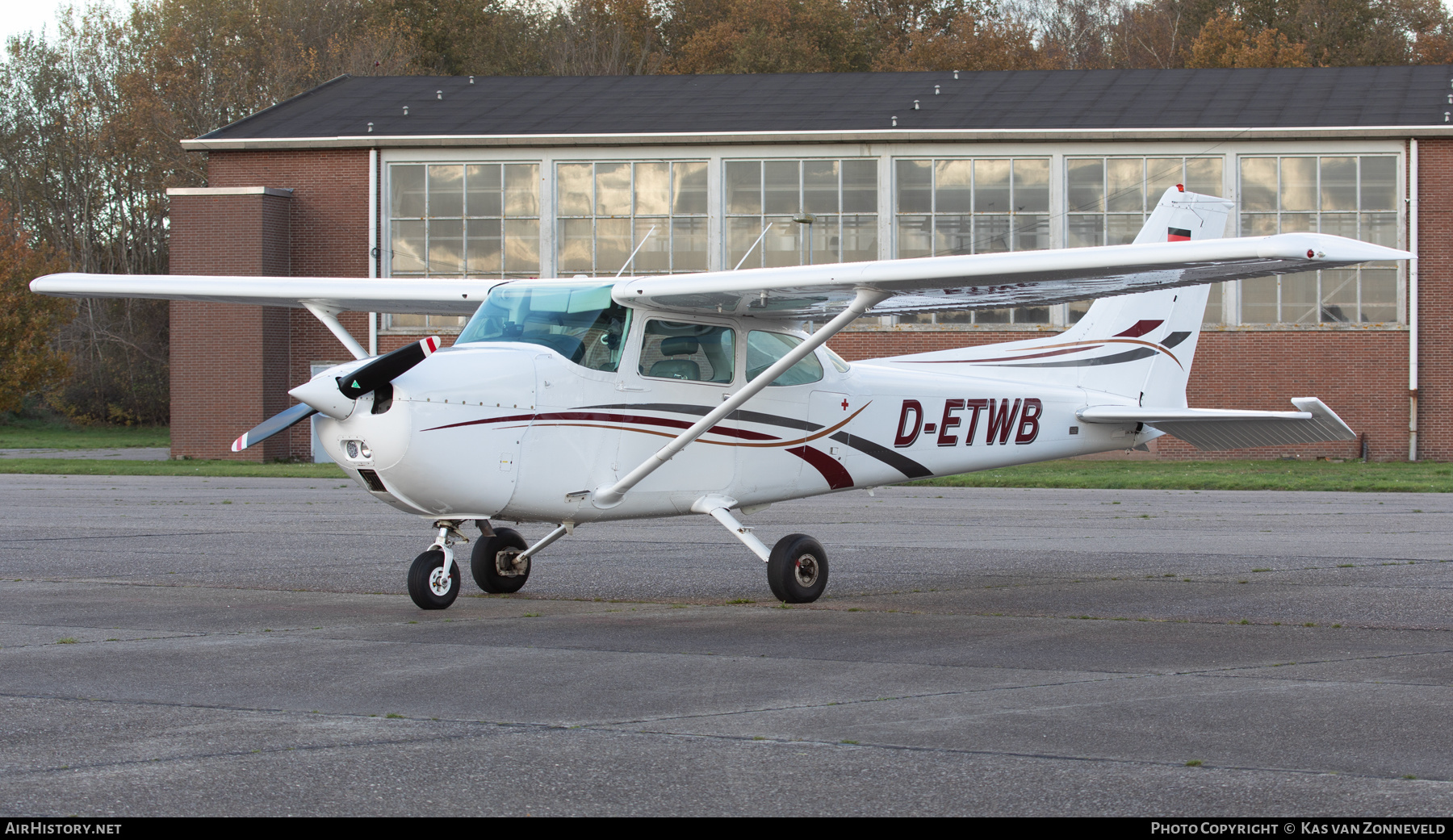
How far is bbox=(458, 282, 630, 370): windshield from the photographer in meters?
9.56

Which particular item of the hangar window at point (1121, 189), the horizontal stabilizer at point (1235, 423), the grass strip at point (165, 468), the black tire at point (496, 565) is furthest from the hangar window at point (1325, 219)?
the black tire at point (496, 565)

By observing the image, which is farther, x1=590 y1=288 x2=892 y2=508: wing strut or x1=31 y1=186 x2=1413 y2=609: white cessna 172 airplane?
x1=590 y1=288 x2=892 y2=508: wing strut

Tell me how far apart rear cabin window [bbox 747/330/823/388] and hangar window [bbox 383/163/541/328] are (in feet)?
85.5

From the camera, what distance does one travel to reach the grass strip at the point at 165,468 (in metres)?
29.0

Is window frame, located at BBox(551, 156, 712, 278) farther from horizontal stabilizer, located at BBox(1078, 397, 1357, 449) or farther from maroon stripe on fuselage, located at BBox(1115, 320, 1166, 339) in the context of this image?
horizontal stabilizer, located at BBox(1078, 397, 1357, 449)

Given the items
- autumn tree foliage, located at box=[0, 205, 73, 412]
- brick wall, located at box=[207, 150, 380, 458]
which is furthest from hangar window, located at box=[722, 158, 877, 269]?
autumn tree foliage, located at box=[0, 205, 73, 412]

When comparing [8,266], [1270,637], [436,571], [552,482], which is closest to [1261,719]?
[1270,637]

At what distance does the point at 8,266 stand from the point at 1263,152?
39.3 meters

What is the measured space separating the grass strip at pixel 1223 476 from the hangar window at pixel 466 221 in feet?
47.8

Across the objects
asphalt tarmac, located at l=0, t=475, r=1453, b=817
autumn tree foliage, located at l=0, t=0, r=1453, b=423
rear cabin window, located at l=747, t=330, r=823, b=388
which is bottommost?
asphalt tarmac, located at l=0, t=475, r=1453, b=817

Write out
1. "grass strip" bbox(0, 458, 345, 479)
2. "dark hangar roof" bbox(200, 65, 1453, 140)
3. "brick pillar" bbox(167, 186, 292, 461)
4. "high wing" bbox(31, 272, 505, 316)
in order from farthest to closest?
"brick pillar" bbox(167, 186, 292, 461), "dark hangar roof" bbox(200, 65, 1453, 140), "grass strip" bbox(0, 458, 345, 479), "high wing" bbox(31, 272, 505, 316)

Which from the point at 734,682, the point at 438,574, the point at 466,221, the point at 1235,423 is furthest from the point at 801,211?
the point at 734,682

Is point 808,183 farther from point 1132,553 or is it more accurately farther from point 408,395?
point 408,395

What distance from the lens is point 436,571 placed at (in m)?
9.64
